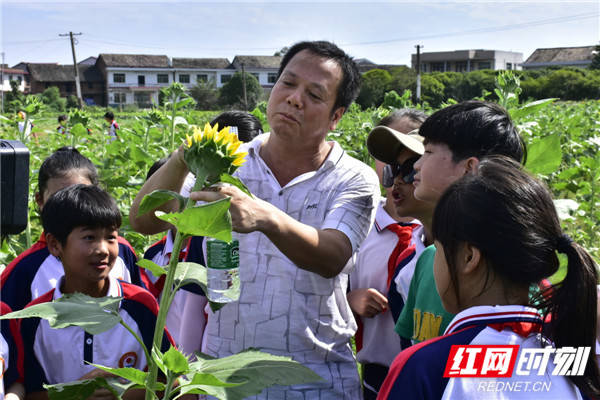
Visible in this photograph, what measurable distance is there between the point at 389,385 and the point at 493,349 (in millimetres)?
228

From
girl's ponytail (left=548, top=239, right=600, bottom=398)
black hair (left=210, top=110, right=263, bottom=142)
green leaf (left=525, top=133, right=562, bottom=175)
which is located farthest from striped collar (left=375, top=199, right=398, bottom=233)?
girl's ponytail (left=548, top=239, right=600, bottom=398)

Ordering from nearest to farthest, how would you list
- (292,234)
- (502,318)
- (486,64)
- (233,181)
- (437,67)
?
1. (233,181)
2. (502,318)
3. (292,234)
4. (486,64)
5. (437,67)

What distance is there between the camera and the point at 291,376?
115 centimetres

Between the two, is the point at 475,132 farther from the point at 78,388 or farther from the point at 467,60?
the point at 467,60

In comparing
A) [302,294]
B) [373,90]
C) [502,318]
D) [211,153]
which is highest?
[373,90]

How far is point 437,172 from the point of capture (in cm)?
181

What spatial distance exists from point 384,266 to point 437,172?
0.74 metres

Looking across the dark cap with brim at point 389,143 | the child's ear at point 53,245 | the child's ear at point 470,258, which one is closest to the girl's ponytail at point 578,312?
the child's ear at point 470,258

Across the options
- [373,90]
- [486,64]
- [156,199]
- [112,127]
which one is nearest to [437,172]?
[156,199]

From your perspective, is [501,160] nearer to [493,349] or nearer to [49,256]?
[493,349]

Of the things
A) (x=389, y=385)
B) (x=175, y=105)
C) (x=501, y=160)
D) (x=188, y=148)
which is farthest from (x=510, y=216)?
(x=175, y=105)

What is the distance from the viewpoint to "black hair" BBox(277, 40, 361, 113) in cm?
207

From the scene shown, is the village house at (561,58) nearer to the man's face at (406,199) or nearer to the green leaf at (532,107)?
the green leaf at (532,107)

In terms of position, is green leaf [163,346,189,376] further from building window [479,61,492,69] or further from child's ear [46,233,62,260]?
building window [479,61,492,69]
